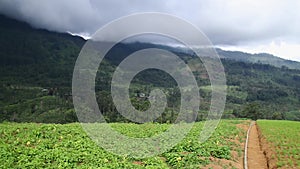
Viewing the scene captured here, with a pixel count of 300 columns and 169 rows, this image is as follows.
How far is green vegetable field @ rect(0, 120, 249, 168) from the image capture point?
14594 millimetres

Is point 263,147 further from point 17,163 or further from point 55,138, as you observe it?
point 17,163

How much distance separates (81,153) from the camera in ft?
52.9

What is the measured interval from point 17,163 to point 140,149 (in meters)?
7.34

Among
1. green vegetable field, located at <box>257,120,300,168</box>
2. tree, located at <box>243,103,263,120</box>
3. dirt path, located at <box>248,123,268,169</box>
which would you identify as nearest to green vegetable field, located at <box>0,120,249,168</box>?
dirt path, located at <box>248,123,268,169</box>

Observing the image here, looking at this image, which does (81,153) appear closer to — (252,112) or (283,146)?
(283,146)

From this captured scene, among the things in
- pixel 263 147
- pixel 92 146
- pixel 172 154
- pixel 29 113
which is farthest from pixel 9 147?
pixel 29 113

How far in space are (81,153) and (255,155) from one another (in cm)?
1397

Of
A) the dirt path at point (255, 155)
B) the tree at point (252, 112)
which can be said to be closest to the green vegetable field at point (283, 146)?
the dirt path at point (255, 155)

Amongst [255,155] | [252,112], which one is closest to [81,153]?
[255,155]

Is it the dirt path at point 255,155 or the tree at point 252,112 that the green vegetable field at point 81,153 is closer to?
the dirt path at point 255,155

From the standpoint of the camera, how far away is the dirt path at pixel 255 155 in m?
20.2

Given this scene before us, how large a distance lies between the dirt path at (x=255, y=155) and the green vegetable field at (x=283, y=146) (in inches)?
23.4

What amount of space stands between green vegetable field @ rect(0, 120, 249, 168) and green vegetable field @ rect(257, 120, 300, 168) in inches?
99.7

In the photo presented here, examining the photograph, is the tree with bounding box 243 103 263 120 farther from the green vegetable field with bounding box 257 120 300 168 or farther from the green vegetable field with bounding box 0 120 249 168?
the green vegetable field with bounding box 0 120 249 168
